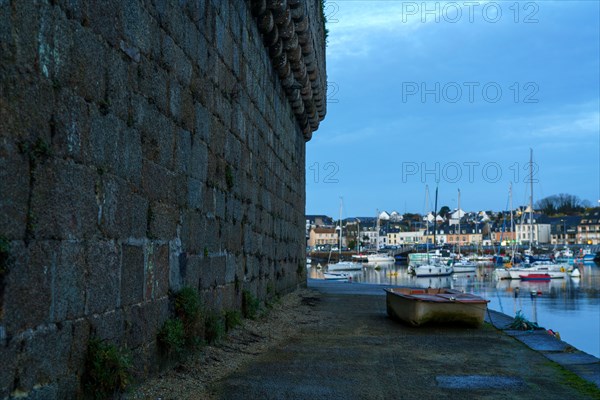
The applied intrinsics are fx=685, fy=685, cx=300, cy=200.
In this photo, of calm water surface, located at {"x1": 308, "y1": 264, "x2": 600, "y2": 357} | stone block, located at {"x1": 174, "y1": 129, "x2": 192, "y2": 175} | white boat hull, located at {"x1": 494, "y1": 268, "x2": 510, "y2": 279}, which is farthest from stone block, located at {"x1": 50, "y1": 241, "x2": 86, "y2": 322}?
white boat hull, located at {"x1": 494, "y1": 268, "x2": 510, "y2": 279}

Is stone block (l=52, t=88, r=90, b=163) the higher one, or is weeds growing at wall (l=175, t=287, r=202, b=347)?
stone block (l=52, t=88, r=90, b=163)

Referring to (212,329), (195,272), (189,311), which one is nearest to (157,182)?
(189,311)

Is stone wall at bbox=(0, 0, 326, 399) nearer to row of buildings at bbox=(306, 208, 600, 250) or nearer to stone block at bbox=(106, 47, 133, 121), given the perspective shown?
stone block at bbox=(106, 47, 133, 121)

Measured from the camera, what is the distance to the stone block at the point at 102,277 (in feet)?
14.7

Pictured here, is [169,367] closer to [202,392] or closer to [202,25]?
[202,392]

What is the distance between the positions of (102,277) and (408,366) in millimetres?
3797

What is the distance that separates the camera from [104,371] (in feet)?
14.7

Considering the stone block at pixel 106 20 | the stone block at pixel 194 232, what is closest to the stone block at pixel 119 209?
the stone block at pixel 106 20

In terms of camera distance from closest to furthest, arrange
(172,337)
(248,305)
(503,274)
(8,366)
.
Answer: (8,366), (172,337), (248,305), (503,274)

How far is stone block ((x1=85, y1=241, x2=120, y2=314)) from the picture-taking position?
4.48 meters

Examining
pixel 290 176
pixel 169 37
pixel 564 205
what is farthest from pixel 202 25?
pixel 564 205

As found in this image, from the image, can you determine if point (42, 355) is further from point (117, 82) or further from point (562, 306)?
point (562, 306)

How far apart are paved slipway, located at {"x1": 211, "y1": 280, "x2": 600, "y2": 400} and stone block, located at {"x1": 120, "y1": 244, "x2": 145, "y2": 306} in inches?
43.6

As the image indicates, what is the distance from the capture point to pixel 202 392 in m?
5.67
